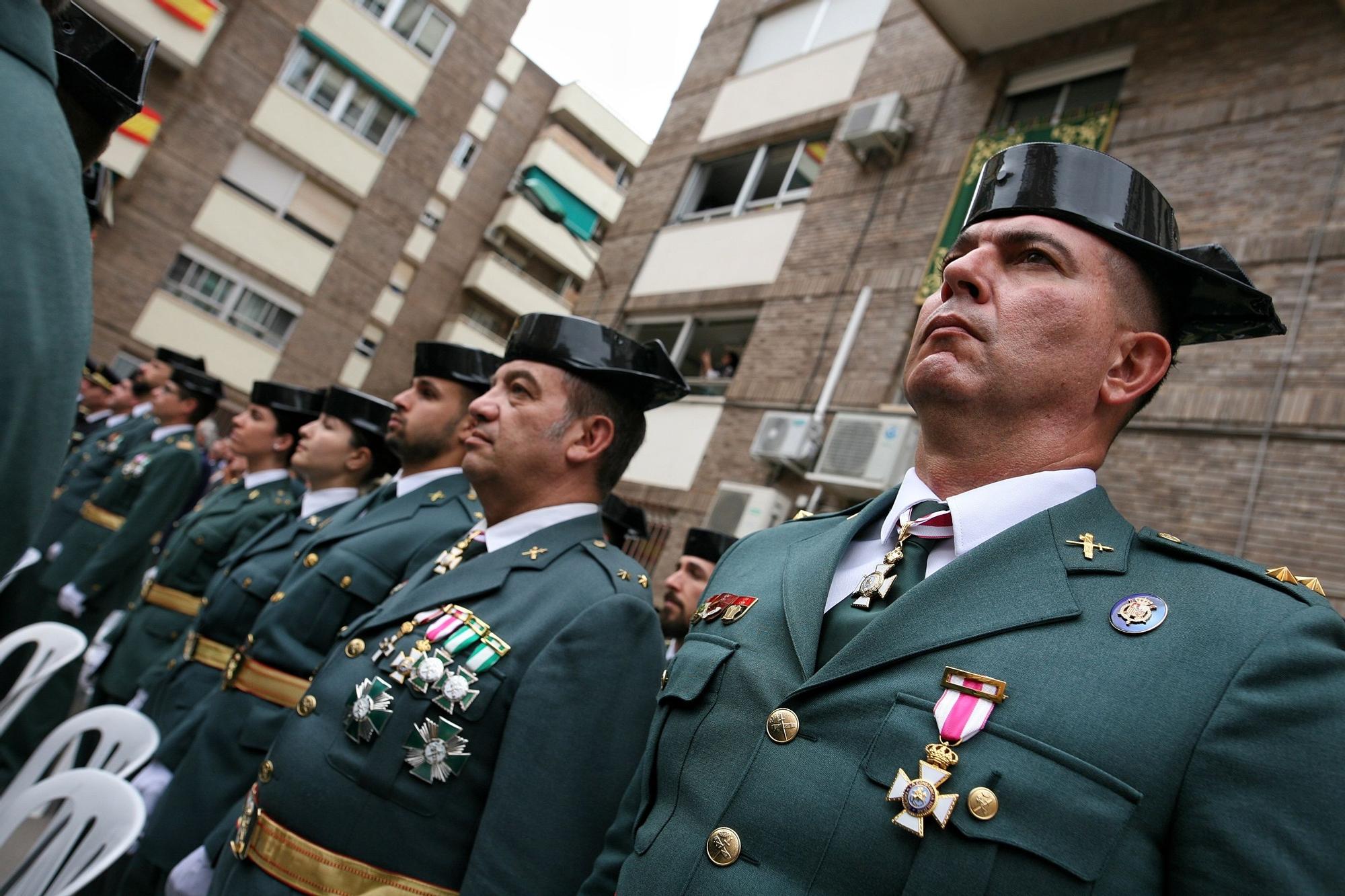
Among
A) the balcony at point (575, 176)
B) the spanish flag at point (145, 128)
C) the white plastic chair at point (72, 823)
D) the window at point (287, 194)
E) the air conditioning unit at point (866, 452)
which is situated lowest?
the white plastic chair at point (72, 823)

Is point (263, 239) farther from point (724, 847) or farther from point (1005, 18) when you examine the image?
point (724, 847)

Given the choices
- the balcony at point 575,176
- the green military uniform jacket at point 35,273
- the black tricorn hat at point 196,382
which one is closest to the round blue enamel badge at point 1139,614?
the green military uniform jacket at point 35,273

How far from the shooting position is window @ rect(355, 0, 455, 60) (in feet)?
65.9

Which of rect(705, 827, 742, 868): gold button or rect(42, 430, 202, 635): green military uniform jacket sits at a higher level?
rect(705, 827, 742, 868): gold button

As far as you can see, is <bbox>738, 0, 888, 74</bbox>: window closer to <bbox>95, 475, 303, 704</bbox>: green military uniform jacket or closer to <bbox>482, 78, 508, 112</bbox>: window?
<bbox>95, 475, 303, 704</bbox>: green military uniform jacket

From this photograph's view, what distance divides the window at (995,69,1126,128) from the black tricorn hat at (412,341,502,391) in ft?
23.2

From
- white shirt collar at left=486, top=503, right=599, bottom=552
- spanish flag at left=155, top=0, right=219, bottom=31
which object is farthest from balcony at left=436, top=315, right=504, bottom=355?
white shirt collar at left=486, top=503, right=599, bottom=552

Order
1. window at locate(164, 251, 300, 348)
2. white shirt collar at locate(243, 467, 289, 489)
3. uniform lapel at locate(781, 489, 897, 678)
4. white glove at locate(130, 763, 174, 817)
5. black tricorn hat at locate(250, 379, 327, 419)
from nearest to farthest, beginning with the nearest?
uniform lapel at locate(781, 489, 897, 678) → white glove at locate(130, 763, 174, 817) → white shirt collar at locate(243, 467, 289, 489) → black tricorn hat at locate(250, 379, 327, 419) → window at locate(164, 251, 300, 348)

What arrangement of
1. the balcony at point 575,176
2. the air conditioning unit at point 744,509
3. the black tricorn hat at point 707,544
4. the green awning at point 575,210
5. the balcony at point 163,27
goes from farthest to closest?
the balcony at point 575,176, the green awning at point 575,210, the balcony at point 163,27, the air conditioning unit at point 744,509, the black tricorn hat at point 707,544

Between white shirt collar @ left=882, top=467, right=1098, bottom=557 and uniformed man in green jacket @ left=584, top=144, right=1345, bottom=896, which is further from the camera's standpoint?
white shirt collar @ left=882, top=467, right=1098, bottom=557

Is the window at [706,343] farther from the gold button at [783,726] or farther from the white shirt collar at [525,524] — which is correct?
the gold button at [783,726]

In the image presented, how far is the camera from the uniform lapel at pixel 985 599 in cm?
130

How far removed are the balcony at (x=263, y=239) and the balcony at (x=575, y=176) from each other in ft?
26.1

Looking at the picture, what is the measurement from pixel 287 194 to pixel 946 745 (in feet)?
67.2
